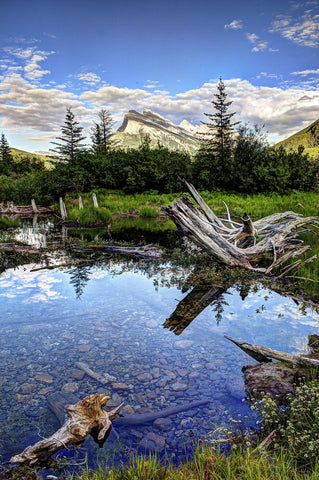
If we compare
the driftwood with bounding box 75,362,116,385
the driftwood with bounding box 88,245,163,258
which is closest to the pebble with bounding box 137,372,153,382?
the driftwood with bounding box 75,362,116,385

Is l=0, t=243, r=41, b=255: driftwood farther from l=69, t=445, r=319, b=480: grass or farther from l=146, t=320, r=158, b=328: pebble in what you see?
l=69, t=445, r=319, b=480: grass

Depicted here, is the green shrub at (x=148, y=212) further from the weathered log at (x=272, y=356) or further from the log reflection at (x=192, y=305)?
the weathered log at (x=272, y=356)

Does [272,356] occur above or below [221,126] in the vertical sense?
below

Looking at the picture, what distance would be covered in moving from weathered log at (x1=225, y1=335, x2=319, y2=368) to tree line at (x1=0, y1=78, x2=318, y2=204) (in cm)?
2829

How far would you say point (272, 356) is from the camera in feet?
15.0

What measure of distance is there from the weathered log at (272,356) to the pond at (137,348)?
0.17 meters

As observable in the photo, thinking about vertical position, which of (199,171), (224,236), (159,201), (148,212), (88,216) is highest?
(199,171)

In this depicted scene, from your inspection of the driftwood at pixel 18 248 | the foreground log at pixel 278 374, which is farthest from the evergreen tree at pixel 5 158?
the foreground log at pixel 278 374

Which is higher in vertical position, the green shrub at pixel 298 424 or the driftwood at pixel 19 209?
the driftwood at pixel 19 209

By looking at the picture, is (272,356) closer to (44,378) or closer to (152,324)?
(152,324)

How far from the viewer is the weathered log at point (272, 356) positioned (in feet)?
13.0

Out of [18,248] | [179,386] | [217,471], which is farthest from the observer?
[18,248]

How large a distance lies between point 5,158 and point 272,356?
270 ft

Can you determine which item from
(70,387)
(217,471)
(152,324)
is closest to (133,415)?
(70,387)
